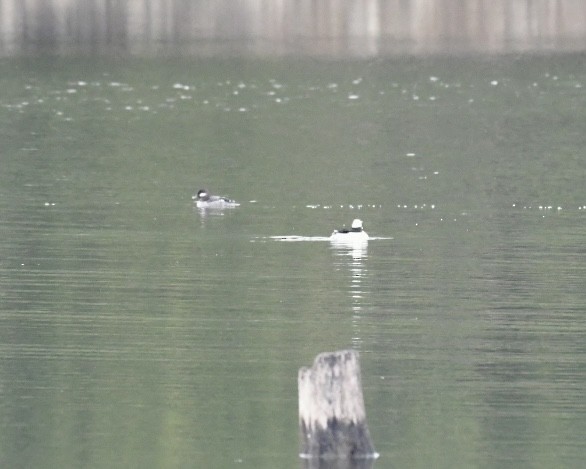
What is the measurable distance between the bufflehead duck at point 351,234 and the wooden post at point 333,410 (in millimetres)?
13767

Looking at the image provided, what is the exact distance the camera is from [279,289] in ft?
77.9

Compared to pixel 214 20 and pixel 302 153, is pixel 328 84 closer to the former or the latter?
pixel 302 153

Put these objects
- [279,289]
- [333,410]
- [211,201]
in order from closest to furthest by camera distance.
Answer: [333,410]
[279,289]
[211,201]

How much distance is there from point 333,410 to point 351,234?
14.4 metres

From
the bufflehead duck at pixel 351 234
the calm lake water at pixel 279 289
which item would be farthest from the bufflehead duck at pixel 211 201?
the bufflehead duck at pixel 351 234

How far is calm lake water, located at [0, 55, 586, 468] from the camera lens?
15508mm

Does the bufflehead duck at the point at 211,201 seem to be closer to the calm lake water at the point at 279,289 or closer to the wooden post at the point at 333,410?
the calm lake water at the point at 279,289

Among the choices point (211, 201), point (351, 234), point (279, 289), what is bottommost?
point (279, 289)

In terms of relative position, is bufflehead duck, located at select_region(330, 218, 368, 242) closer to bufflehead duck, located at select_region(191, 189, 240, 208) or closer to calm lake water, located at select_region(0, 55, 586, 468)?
calm lake water, located at select_region(0, 55, 586, 468)

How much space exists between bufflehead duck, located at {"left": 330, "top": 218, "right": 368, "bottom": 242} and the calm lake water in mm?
194

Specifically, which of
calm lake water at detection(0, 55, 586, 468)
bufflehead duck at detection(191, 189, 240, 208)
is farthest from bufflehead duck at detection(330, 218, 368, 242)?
bufflehead duck at detection(191, 189, 240, 208)

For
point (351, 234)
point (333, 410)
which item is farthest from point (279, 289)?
point (333, 410)

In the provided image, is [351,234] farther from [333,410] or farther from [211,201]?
[333,410]

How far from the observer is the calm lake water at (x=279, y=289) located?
50.9 ft
